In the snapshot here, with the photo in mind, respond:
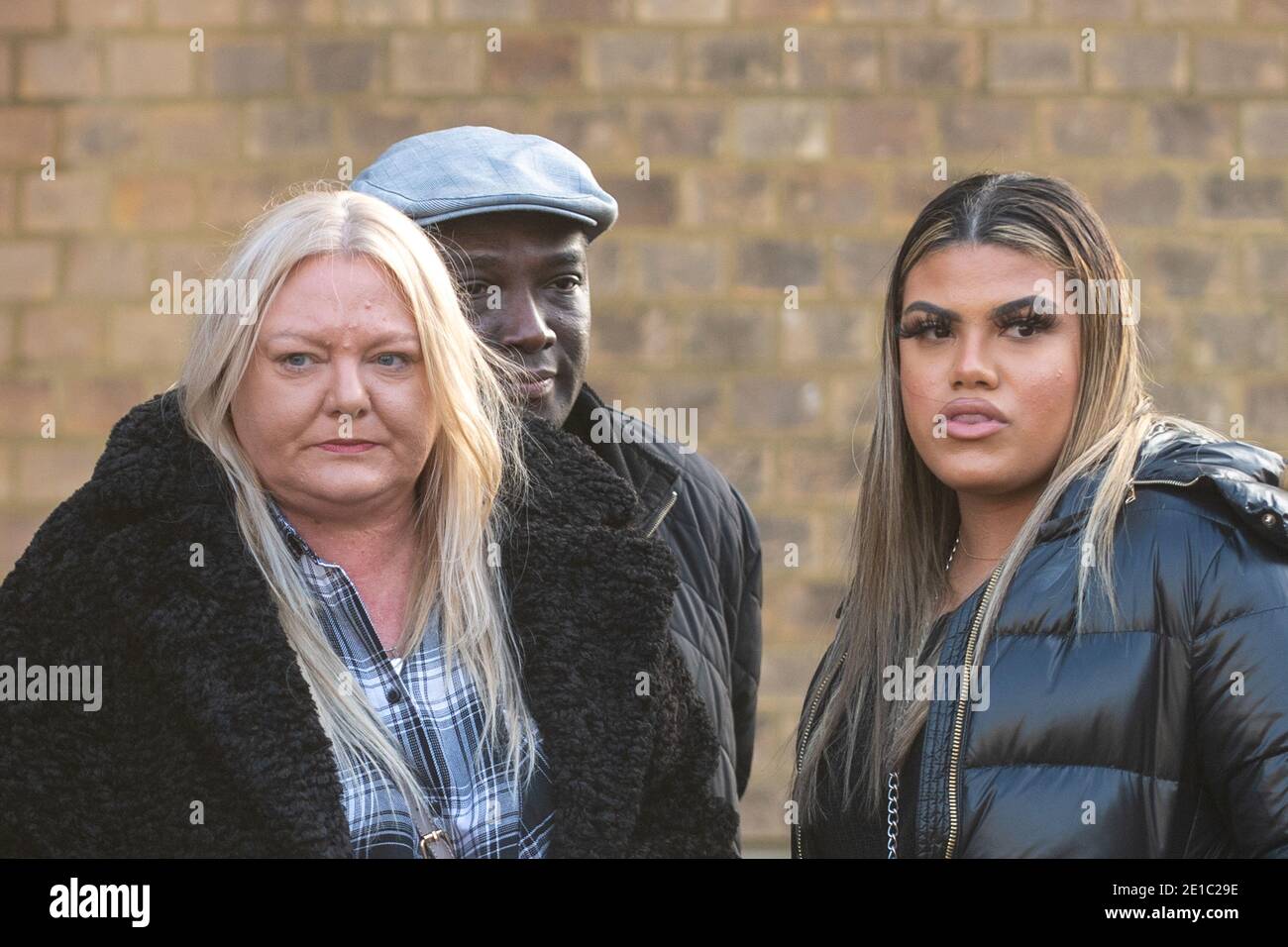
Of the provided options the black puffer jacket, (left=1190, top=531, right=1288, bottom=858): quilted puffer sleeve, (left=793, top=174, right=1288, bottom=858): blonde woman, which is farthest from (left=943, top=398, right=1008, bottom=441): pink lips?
(left=1190, top=531, right=1288, bottom=858): quilted puffer sleeve

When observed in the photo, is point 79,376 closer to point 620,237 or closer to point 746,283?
point 620,237

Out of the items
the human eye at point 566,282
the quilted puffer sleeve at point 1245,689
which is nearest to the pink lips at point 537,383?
the human eye at point 566,282

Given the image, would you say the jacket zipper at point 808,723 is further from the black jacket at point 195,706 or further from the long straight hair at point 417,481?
the long straight hair at point 417,481

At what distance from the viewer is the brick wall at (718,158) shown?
18.2 ft

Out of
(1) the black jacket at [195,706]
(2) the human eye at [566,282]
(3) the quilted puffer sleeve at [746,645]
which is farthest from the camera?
(3) the quilted puffer sleeve at [746,645]

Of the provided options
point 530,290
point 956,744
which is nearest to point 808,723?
point 956,744

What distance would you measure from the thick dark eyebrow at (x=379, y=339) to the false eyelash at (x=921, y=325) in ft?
2.30

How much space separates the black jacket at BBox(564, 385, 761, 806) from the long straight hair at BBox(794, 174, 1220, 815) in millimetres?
333

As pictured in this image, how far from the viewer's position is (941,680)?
94.2 inches

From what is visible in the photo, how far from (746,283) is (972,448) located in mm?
3164

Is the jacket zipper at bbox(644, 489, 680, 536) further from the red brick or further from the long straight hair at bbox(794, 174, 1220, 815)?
the red brick
